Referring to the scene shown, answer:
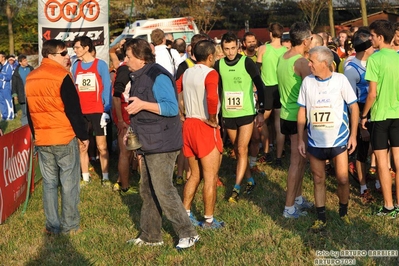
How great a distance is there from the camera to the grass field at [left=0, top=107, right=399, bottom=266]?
5434mm

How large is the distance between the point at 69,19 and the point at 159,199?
606 cm

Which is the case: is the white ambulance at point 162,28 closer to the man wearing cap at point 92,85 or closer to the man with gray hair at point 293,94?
the man wearing cap at point 92,85

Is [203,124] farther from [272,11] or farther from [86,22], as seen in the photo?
[272,11]

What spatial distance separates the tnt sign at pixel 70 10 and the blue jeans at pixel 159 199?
5.75 m

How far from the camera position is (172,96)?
5398 mm

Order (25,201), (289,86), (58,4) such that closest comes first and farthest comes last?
(289,86)
(25,201)
(58,4)

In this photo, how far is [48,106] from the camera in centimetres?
602

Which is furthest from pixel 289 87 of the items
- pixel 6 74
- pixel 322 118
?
pixel 6 74

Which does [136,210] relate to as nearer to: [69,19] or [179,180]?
[179,180]

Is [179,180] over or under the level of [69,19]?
under

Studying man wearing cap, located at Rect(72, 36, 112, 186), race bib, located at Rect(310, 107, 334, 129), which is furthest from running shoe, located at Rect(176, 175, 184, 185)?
race bib, located at Rect(310, 107, 334, 129)

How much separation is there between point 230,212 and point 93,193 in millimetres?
2298

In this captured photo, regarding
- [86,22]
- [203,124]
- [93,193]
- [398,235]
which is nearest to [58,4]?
[86,22]

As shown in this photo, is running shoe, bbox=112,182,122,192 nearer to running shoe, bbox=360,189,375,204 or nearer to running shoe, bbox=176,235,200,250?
running shoe, bbox=176,235,200,250
